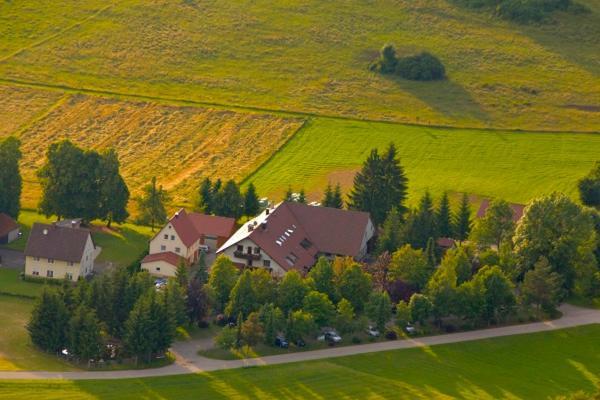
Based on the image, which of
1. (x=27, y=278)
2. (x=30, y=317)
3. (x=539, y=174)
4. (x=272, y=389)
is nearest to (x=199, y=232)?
(x=27, y=278)

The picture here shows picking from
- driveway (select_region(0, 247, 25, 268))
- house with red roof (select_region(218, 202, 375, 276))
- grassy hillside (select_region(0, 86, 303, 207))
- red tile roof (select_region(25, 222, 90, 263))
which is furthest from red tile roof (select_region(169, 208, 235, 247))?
grassy hillside (select_region(0, 86, 303, 207))

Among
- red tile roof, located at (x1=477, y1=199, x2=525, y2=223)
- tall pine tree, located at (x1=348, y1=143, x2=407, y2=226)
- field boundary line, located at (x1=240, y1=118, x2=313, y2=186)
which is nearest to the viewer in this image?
red tile roof, located at (x1=477, y1=199, x2=525, y2=223)

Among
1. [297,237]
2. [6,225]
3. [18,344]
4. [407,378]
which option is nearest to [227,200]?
[297,237]

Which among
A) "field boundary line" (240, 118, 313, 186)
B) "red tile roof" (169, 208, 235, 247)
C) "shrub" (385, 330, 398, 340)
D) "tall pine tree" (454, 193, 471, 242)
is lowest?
"shrub" (385, 330, 398, 340)

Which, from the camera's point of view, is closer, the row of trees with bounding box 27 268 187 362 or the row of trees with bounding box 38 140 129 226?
the row of trees with bounding box 27 268 187 362

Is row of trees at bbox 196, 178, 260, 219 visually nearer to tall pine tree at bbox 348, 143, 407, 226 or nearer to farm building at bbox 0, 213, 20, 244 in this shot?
tall pine tree at bbox 348, 143, 407, 226

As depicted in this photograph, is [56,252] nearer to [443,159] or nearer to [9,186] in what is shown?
[9,186]

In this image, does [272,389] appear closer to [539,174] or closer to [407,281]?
[407,281]
